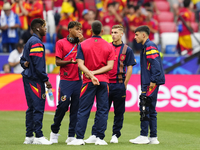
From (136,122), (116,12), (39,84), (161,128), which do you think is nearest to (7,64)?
(116,12)

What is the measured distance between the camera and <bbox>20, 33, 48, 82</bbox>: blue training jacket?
687 centimetres

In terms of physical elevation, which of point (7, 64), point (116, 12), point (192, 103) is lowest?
point (192, 103)

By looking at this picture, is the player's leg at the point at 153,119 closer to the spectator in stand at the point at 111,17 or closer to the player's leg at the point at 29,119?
the player's leg at the point at 29,119

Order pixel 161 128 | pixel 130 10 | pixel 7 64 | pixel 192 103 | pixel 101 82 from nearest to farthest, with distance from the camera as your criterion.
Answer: pixel 101 82 < pixel 161 128 < pixel 192 103 < pixel 7 64 < pixel 130 10

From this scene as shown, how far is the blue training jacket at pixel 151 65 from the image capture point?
7.13m

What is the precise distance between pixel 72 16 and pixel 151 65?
10894mm

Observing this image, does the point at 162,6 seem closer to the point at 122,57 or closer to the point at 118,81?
the point at 122,57

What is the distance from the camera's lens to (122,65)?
25.4 feet

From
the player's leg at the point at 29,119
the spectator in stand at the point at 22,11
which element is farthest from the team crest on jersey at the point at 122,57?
the spectator in stand at the point at 22,11

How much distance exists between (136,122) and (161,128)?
128 centimetres

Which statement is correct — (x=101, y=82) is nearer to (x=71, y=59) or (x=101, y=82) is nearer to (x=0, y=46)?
(x=71, y=59)

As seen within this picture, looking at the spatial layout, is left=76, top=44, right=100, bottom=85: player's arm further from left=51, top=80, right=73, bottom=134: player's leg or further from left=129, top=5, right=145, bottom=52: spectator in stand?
left=129, top=5, right=145, bottom=52: spectator in stand

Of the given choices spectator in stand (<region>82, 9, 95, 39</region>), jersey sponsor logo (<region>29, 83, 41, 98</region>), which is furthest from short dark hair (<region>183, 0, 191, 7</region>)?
jersey sponsor logo (<region>29, 83, 41, 98</region>)

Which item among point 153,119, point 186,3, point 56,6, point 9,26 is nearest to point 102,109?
point 153,119
